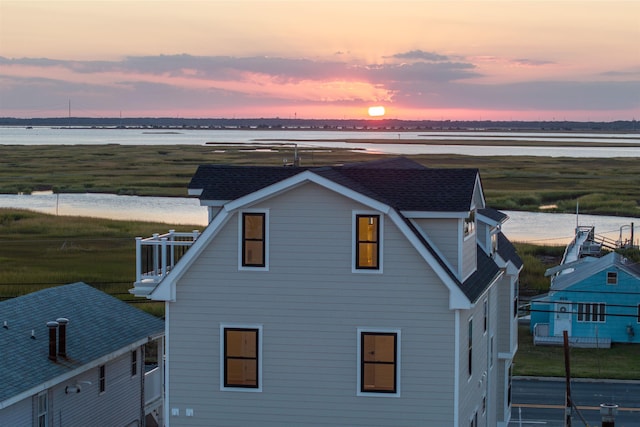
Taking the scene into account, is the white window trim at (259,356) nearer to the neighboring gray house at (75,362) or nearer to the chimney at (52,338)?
the neighboring gray house at (75,362)

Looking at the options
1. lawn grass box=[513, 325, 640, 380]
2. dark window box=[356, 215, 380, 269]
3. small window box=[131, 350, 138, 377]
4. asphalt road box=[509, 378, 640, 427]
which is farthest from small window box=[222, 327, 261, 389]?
lawn grass box=[513, 325, 640, 380]

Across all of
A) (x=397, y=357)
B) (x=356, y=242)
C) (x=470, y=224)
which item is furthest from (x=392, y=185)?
(x=397, y=357)

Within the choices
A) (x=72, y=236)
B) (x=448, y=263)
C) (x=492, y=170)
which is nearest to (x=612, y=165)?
(x=492, y=170)

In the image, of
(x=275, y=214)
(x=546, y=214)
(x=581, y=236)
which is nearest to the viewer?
(x=275, y=214)

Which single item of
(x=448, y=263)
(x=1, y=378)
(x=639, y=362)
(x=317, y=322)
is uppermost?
(x=448, y=263)

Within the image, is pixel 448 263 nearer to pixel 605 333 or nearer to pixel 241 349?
pixel 241 349

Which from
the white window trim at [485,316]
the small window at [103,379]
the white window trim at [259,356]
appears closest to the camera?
the white window trim at [259,356]

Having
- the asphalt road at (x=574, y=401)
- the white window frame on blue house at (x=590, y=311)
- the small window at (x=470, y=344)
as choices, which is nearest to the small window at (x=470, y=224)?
the small window at (x=470, y=344)
